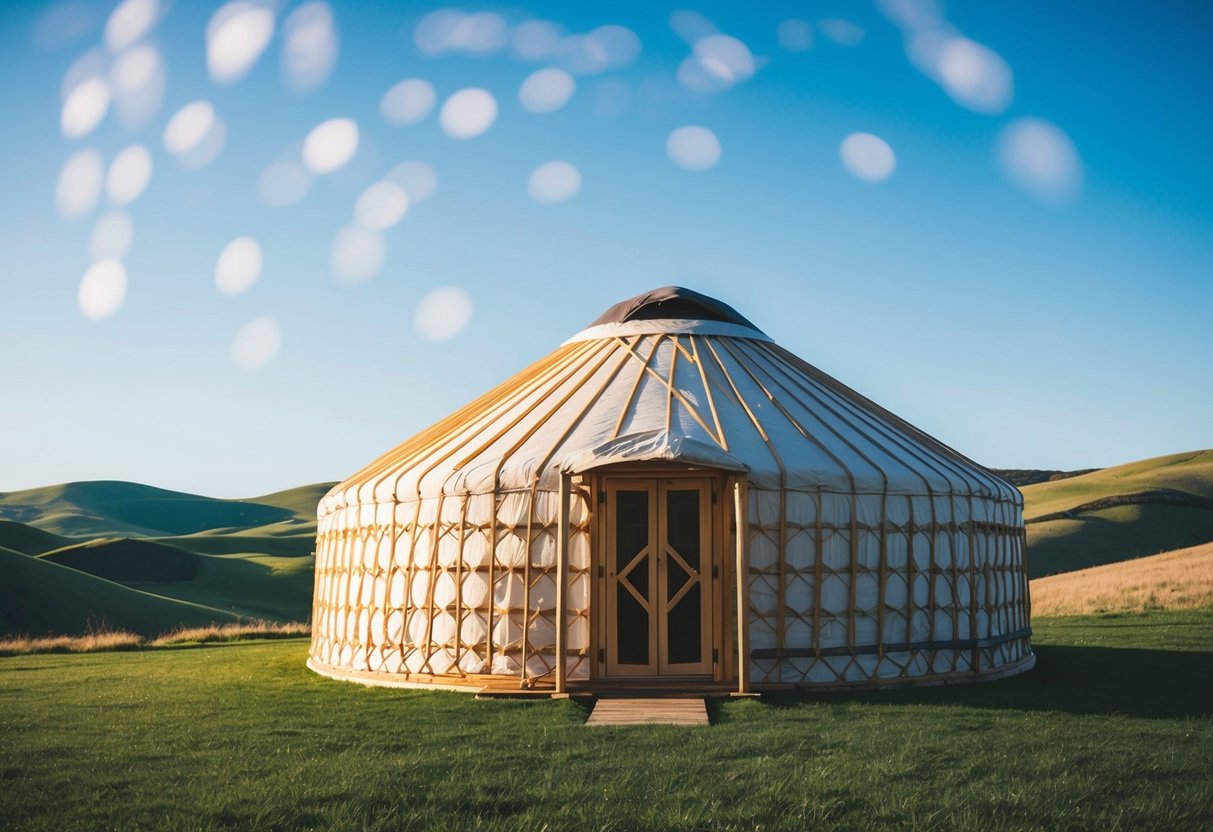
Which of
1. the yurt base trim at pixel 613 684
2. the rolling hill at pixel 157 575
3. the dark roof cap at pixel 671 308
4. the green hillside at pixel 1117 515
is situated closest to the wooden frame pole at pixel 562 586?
the yurt base trim at pixel 613 684

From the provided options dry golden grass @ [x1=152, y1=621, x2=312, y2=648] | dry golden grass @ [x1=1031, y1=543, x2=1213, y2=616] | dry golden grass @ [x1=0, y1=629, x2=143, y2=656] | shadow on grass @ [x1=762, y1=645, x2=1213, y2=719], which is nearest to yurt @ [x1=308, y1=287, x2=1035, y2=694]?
shadow on grass @ [x1=762, y1=645, x2=1213, y2=719]

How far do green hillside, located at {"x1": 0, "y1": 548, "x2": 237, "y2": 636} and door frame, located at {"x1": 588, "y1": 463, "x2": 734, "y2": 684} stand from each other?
19.1m

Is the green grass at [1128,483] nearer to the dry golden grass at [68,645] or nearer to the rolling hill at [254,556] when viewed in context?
the rolling hill at [254,556]

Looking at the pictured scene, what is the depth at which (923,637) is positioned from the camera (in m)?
9.40

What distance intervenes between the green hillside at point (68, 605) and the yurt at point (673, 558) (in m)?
17.8

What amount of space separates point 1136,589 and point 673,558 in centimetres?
1385

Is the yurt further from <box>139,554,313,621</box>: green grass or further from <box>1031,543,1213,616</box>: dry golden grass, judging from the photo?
<box>139,554,313,621</box>: green grass

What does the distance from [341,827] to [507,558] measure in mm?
4413

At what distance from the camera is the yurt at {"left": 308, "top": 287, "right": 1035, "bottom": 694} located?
8.87m

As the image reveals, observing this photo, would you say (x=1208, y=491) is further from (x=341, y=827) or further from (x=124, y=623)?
(x=341, y=827)

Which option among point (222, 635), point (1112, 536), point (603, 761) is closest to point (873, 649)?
point (603, 761)

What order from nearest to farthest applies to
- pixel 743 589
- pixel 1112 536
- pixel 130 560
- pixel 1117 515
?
pixel 743 589 < pixel 1112 536 < pixel 130 560 < pixel 1117 515

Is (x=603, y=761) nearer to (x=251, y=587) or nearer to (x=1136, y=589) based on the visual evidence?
(x=1136, y=589)

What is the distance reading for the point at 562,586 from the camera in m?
8.59
